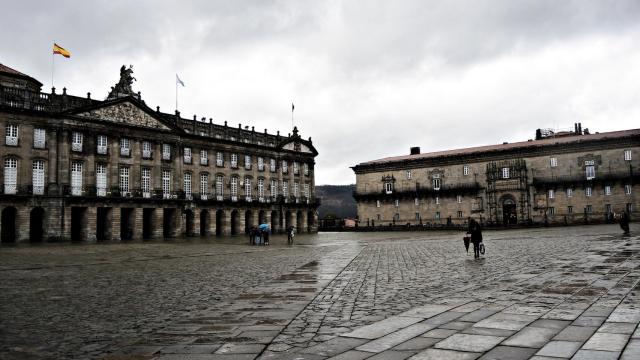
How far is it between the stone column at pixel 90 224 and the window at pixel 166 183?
7343mm

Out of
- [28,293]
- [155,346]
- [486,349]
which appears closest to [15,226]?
[28,293]

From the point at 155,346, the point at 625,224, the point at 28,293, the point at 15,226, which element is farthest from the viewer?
the point at 15,226

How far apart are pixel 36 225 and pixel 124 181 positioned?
7828 mm

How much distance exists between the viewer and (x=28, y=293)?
10312mm

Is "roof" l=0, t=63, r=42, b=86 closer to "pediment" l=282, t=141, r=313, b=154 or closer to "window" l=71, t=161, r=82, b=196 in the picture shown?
"window" l=71, t=161, r=82, b=196

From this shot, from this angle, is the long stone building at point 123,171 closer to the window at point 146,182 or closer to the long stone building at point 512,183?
the window at point 146,182

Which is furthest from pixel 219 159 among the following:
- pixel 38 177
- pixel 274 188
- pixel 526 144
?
pixel 526 144

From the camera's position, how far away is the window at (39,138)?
38.7 meters

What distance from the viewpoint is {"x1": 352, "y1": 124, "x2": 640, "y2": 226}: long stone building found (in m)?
50.8

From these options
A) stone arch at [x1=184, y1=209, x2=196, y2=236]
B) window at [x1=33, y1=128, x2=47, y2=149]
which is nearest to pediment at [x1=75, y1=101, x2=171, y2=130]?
window at [x1=33, y1=128, x2=47, y2=149]

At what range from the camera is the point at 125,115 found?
44312mm

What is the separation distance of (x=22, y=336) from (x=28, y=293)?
4.58m

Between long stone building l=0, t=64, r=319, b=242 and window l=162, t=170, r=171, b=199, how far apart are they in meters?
0.10

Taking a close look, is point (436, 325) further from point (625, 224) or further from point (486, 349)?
point (625, 224)
